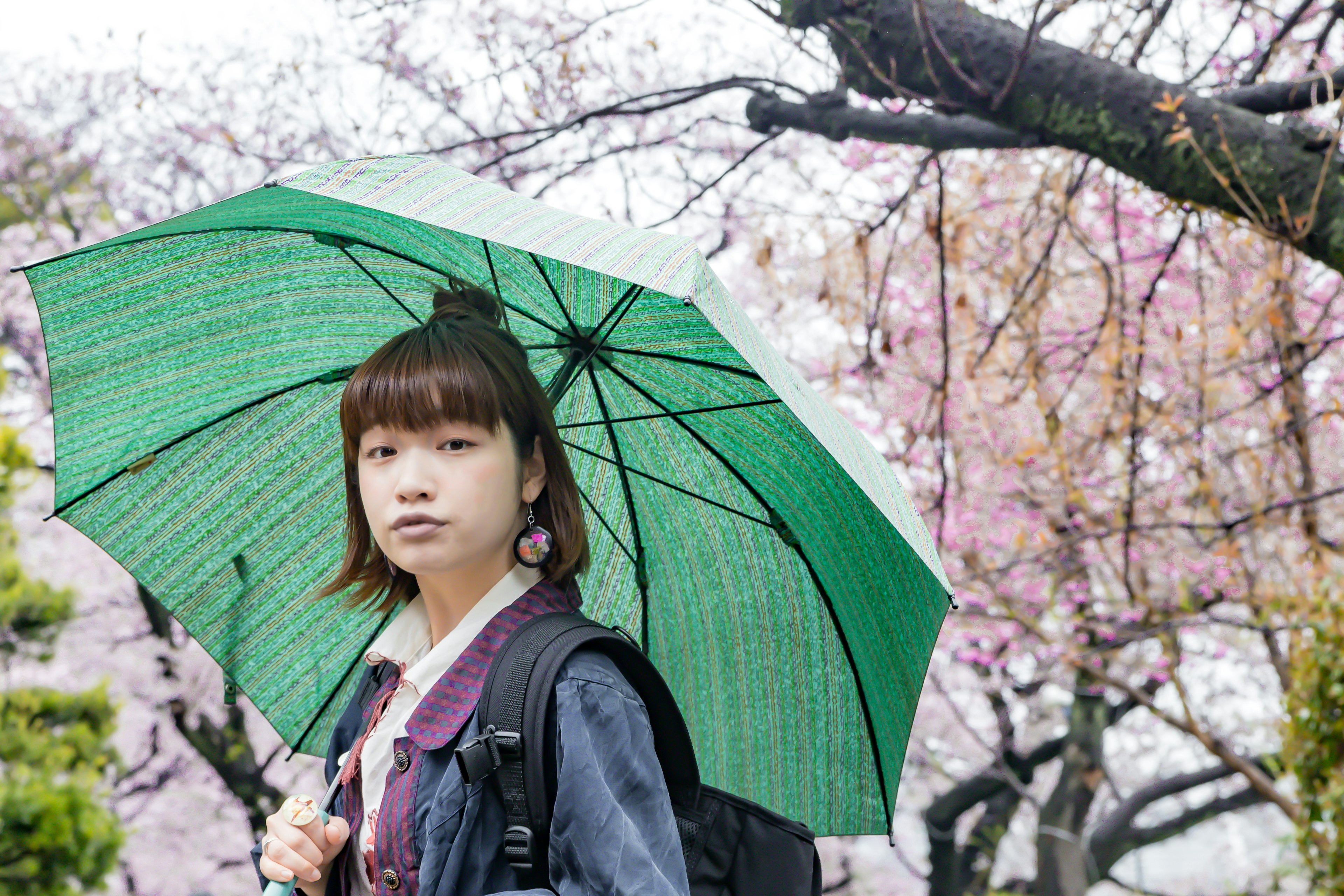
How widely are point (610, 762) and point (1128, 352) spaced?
2.96 metres

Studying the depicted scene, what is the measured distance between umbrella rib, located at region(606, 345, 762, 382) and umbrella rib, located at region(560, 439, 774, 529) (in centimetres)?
23

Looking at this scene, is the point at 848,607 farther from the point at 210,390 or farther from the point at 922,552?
the point at 210,390

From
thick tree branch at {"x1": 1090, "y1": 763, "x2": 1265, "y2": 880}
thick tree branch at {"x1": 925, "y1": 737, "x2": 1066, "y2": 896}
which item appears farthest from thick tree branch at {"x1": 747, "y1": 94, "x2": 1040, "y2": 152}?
thick tree branch at {"x1": 925, "y1": 737, "x2": 1066, "y2": 896}

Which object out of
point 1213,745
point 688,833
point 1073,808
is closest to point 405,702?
point 688,833

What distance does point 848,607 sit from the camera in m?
1.75

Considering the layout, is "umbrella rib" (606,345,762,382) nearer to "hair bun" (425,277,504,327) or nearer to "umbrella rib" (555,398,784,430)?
"umbrella rib" (555,398,784,430)

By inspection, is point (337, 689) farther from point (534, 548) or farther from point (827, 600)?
point (827, 600)

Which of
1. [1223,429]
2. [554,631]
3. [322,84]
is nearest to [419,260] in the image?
[554,631]

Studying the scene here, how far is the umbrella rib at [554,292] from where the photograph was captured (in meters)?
1.56

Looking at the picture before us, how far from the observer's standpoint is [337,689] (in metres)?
1.94

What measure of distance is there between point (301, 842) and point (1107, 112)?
2604 mm

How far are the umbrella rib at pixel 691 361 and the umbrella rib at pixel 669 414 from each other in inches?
2.3

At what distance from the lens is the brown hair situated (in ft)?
4.73

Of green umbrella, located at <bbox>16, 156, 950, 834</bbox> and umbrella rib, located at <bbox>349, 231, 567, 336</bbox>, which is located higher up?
umbrella rib, located at <bbox>349, 231, 567, 336</bbox>
